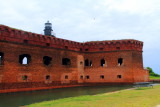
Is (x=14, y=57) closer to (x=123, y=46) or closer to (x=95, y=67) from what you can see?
(x=95, y=67)

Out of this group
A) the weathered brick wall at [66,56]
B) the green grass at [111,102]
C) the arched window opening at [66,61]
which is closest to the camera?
the green grass at [111,102]

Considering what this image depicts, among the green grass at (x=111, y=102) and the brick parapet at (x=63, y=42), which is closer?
the green grass at (x=111, y=102)

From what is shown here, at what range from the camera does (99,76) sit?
26406 millimetres

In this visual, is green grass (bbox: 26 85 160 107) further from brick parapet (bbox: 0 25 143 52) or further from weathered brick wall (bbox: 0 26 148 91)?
brick parapet (bbox: 0 25 143 52)

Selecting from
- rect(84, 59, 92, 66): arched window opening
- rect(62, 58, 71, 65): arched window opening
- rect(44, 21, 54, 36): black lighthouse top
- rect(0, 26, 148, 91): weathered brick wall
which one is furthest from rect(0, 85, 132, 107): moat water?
rect(44, 21, 54, 36): black lighthouse top

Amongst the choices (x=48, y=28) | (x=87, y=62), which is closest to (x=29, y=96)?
(x=87, y=62)

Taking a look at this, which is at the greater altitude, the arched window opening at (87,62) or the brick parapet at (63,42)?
the brick parapet at (63,42)

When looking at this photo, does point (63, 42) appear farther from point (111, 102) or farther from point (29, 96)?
point (111, 102)

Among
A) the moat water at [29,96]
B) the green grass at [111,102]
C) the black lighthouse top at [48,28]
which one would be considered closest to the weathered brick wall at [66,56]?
the moat water at [29,96]

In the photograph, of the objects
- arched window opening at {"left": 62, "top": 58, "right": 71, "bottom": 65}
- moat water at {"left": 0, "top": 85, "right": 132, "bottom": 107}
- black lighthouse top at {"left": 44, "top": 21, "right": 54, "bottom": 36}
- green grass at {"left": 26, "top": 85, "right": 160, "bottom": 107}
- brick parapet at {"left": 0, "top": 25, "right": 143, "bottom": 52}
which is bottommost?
moat water at {"left": 0, "top": 85, "right": 132, "bottom": 107}

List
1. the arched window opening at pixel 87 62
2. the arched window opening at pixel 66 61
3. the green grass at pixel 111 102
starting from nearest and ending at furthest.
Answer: the green grass at pixel 111 102 → the arched window opening at pixel 66 61 → the arched window opening at pixel 87 62

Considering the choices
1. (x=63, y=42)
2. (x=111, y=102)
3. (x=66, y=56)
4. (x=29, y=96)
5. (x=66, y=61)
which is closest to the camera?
(x=111, y=102)

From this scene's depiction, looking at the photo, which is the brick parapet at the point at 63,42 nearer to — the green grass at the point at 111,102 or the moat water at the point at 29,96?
the moat water at the point at 29,96

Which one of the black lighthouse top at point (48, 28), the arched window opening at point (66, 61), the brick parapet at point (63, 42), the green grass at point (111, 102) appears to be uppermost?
the black lighthouse top at point (48, 28)
